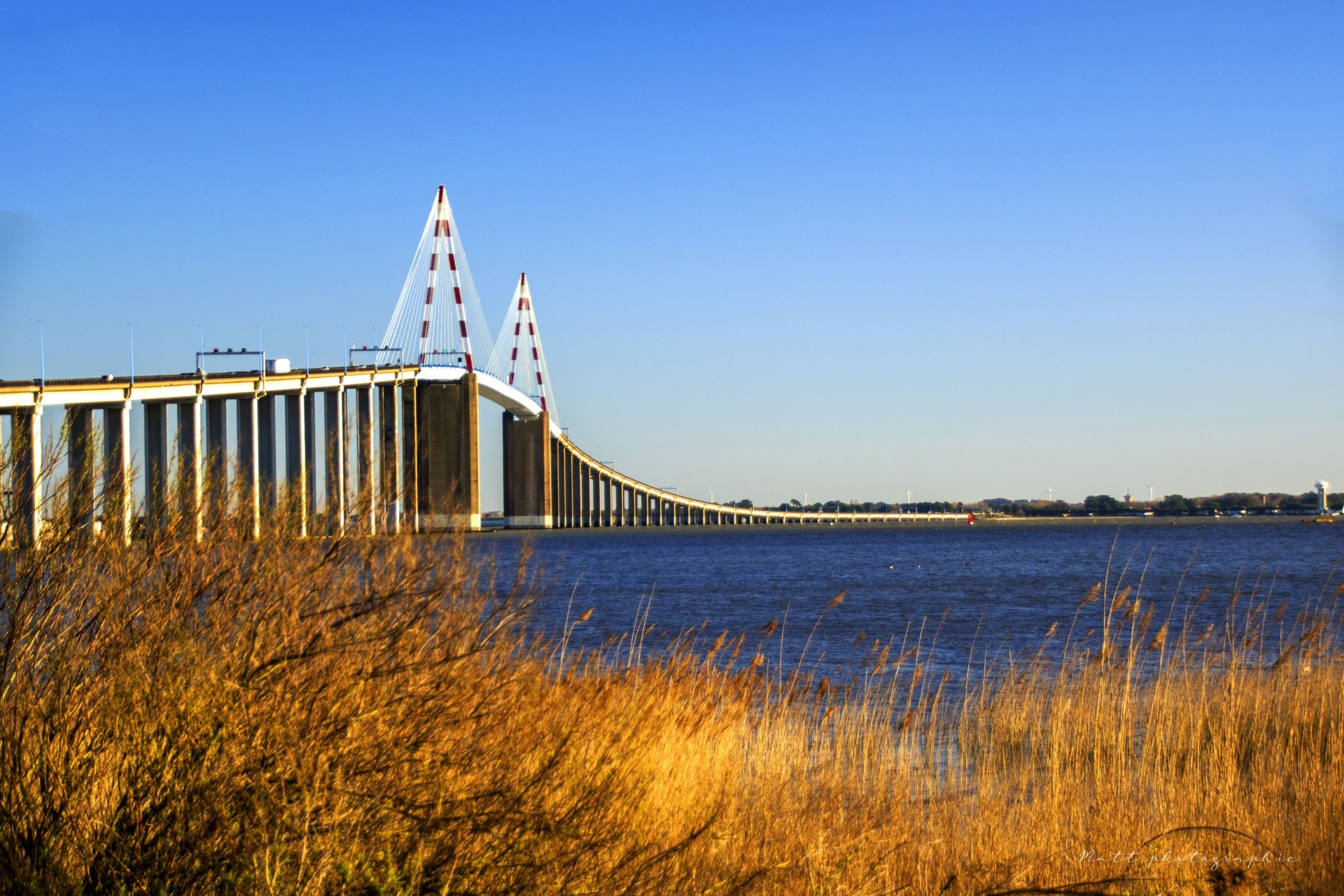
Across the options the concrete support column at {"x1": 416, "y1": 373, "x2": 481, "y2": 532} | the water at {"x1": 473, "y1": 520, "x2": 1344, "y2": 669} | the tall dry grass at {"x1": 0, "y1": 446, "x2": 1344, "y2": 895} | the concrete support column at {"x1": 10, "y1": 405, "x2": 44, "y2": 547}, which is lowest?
the water at {"x1": 473, "y1": 520, "x2": 1344, "y2": 669}

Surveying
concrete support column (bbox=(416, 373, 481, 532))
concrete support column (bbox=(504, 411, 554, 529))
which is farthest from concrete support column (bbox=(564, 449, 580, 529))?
concrete support column (bbox=(416, 373, 481, 532))

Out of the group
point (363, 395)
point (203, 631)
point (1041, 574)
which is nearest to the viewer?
point (203, 631)

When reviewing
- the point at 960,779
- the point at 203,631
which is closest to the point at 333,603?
the point at 203,631

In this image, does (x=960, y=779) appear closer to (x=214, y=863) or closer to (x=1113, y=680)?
(x=1113, y=680)

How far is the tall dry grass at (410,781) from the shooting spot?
141 inches

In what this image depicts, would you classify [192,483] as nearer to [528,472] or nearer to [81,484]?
[81,484]

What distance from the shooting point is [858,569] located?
151ft

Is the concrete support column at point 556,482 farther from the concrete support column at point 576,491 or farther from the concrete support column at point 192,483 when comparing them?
the concrete support column at point 192,483

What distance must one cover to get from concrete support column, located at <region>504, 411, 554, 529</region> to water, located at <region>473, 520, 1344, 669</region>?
27372mm

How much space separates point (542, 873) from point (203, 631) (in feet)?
4.64

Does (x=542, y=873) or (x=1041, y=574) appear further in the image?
(x=1041, y=574)

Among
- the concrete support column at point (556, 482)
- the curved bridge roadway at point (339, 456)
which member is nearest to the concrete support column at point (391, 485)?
the curved bridge roadway at point (339, 456)

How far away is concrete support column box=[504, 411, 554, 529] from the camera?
103250 millimetres

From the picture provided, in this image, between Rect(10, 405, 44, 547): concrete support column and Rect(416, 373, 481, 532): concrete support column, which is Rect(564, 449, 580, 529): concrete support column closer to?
Rect(416, 373, 481, 532): concrete support column
